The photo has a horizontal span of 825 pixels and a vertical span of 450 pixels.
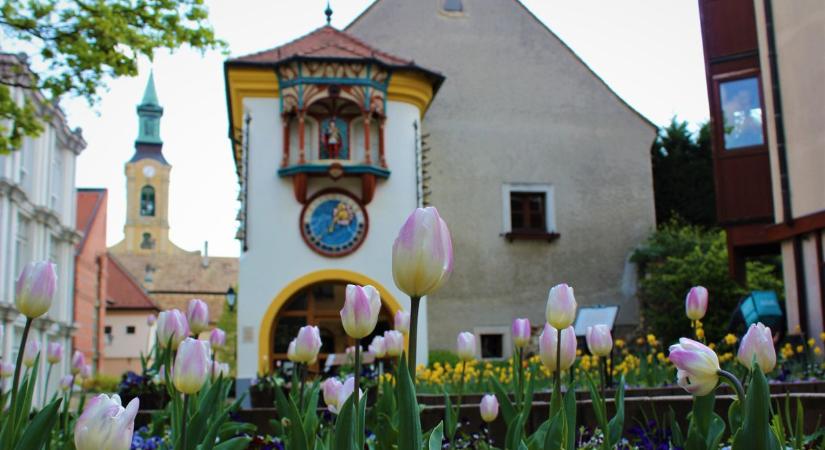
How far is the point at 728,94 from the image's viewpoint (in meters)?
15.8

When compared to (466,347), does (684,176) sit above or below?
above

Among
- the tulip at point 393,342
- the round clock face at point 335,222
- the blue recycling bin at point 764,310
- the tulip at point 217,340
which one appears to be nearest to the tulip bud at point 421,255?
the tulip at point 393,342

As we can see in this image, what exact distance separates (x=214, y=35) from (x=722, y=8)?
1074 centimetres

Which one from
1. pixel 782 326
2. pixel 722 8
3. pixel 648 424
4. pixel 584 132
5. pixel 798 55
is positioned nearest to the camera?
pixel 648 424

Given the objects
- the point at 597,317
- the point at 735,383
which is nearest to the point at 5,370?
the point at 735,383

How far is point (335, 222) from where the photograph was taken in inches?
690

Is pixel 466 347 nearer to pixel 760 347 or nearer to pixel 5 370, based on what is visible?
pixel 760 347

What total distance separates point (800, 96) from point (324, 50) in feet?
29.5

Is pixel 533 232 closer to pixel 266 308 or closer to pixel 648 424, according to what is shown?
pixel 266 308

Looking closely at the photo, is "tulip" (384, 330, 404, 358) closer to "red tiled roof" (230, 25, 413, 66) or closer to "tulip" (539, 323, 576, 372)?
"tulip" (539, 323, 576, 372)

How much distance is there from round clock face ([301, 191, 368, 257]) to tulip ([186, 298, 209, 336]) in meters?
13.7

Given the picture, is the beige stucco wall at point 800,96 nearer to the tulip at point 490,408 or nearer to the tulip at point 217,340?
the tulip at point 217,340

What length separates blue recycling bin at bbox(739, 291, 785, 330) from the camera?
47.1ft

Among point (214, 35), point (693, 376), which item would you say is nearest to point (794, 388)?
point (693, 376)
